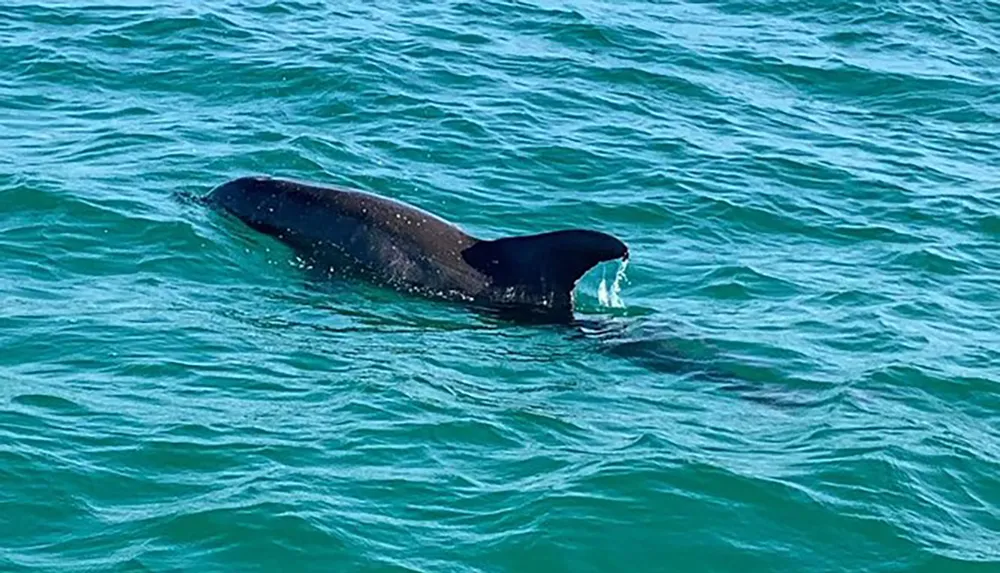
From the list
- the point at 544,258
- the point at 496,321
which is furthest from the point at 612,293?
the point at 496,321

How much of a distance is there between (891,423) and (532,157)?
819 centimetres

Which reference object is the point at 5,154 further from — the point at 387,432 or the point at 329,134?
the point at 387,432

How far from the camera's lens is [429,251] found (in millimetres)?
16625

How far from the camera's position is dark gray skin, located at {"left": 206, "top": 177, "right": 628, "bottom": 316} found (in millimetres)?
16141

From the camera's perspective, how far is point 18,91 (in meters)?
22.9

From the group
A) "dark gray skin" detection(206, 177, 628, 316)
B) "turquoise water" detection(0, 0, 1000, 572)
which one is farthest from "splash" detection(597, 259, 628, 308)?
"dark gray skin" detection(206, 177, 628, 316)

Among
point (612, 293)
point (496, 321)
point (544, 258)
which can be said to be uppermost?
point (544, 258)

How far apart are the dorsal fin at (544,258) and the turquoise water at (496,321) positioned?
1.73 feet

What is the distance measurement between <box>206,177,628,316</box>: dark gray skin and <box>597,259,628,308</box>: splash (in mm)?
684

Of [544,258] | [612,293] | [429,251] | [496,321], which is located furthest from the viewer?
[612,293]

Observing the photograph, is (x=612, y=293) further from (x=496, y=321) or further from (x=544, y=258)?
(x=496, y=321)

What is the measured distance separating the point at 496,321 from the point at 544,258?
2.35 feet

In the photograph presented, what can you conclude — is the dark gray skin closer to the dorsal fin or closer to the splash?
the dorsal fin

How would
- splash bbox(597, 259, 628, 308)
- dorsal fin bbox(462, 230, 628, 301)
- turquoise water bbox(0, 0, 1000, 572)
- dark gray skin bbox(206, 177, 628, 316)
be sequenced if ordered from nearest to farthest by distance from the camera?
turquoise water bbox(0, 0, 1000, 572) < dorsal fin bbox(462, 230, 628, 301) < dark gray skin bbox(206, 177, 628, 316) < splash bbox(597, 259, 628, 308)
